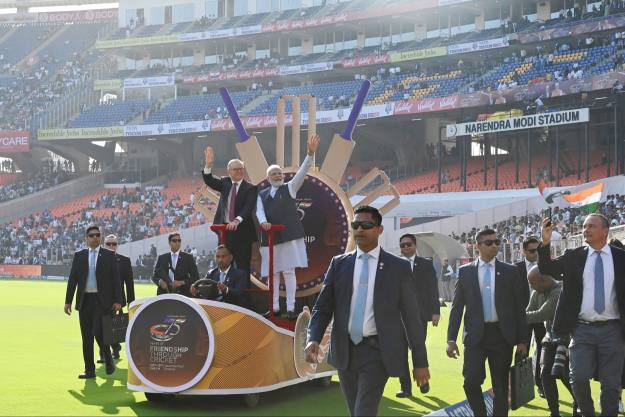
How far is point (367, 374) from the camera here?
22.0ft

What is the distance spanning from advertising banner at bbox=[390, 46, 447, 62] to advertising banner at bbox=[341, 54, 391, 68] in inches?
17.5

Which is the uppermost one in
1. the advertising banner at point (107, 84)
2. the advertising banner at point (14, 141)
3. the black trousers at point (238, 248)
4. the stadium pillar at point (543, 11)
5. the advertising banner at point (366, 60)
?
the stadium pillar at point (543, 11)

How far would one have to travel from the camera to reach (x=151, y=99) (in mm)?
67062

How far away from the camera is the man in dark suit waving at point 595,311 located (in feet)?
27.2

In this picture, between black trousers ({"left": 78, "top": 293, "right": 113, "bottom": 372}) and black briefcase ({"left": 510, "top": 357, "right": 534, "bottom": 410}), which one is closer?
black briefcase ({"left": 510, "top": 357, "right": 534, "bottom": 410})

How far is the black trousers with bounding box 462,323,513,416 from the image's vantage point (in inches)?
342

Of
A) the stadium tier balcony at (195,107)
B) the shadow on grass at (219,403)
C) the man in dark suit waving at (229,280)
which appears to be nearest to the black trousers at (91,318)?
the shadow on grass at (219,403)

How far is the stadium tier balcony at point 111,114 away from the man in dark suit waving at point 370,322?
190 ft

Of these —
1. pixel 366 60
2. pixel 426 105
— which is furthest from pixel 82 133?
pixel 426 105

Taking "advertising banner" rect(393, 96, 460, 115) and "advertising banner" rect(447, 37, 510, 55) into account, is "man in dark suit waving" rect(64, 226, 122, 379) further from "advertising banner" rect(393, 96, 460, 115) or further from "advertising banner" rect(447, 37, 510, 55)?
"advertising banner" rect(447, 37, 510, 55)

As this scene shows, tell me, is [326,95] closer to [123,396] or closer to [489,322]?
[123,396]

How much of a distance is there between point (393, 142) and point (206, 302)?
4822 cm

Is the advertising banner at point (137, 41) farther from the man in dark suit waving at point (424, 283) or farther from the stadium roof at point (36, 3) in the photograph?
the man in dark suit waving at point (424, 283)

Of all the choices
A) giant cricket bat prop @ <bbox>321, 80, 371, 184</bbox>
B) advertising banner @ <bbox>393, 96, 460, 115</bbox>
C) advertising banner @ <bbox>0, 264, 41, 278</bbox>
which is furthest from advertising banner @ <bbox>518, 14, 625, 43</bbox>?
giant cricket bat prop @ <bbox>321, 80, 371, 184</bbox>
